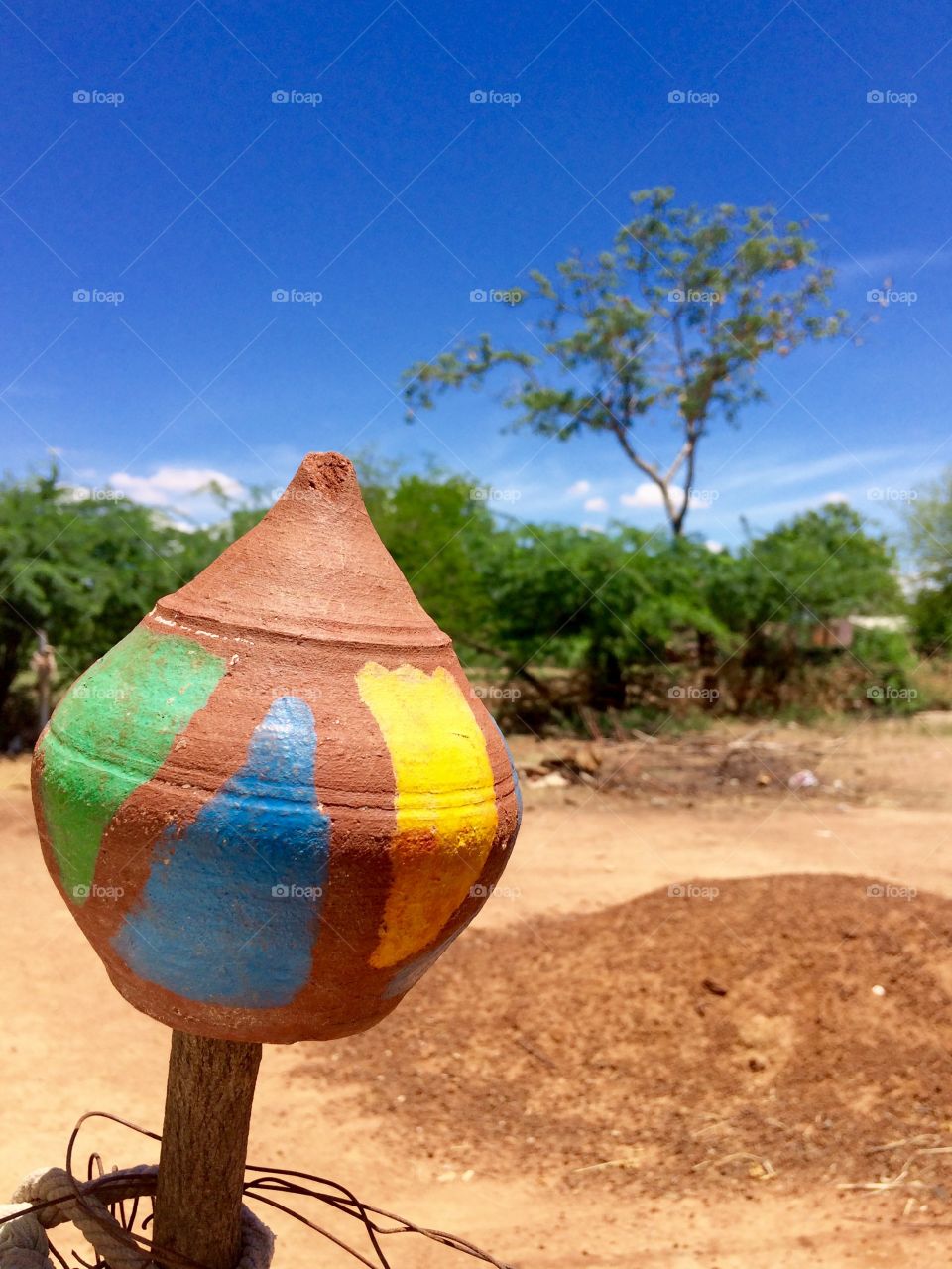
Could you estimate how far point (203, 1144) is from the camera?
234cm

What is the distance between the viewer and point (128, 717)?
2.06 meters

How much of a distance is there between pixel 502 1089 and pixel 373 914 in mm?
3889

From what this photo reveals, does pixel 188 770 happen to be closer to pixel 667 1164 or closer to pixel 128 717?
pixel 128 717

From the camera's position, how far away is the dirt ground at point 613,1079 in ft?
14.4

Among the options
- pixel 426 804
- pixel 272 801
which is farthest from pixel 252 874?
pixel 426 804

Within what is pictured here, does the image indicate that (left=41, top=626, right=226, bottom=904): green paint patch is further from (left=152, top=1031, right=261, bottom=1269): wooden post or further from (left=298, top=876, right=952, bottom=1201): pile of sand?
(left=298, top=876, right=952, bottom=1201): pile of sand

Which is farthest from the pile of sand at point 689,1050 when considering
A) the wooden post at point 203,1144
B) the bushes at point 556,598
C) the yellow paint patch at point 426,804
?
the bushes at point 556,598

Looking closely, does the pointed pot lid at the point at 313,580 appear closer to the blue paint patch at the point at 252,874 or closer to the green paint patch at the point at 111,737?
the green paint patch at the point at 111,737

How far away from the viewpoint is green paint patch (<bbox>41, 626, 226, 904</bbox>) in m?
2.02

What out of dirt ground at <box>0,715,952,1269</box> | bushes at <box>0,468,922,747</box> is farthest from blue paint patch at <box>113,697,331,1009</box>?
bushes at <box>0,468,922,747</box>

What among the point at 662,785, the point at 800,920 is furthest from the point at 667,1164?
the point at 662,785

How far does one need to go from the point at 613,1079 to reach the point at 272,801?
4.26 metres

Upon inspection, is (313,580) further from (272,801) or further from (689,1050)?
(689,1050)

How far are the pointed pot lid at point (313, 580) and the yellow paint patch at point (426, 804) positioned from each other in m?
0.13
